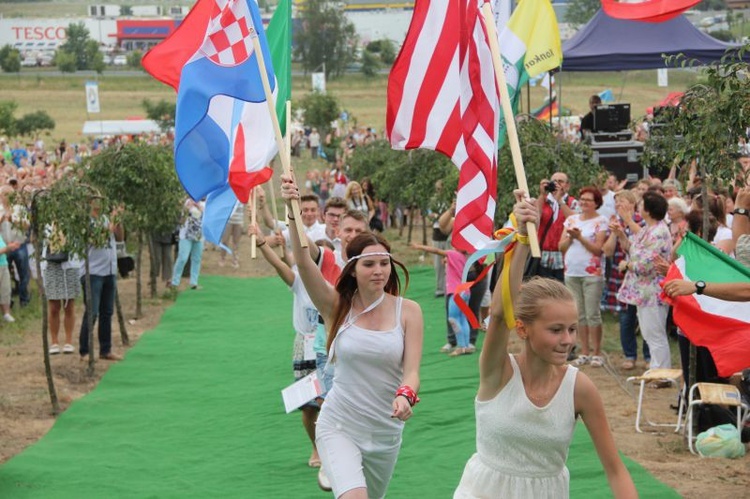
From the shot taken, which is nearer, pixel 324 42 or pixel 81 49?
pixel 324 42

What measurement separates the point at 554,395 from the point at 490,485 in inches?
17.4

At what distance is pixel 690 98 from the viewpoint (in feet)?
30.2

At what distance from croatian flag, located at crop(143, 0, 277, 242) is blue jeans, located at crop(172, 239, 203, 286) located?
468 inches

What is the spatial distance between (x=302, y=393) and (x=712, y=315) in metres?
3.05

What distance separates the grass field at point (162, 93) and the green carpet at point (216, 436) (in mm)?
47489

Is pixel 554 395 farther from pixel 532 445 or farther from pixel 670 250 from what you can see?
pixel 670 250

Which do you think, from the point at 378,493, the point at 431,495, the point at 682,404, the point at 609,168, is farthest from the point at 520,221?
the point at 609,168

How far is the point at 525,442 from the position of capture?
5.02 meters

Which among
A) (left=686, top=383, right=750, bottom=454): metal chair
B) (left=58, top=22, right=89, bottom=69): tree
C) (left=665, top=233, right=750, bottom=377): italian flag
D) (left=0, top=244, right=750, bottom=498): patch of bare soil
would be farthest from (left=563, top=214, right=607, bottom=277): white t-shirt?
(left=58, top=22, right=89, bottom=69): tree

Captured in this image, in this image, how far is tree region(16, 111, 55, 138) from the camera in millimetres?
60344

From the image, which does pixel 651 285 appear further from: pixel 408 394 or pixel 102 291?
pixel 102 291

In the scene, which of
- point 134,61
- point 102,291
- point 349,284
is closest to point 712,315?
point 349,284

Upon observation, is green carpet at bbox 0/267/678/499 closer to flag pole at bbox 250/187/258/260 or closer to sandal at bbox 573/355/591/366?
sandal at bbox 573/355/591/366

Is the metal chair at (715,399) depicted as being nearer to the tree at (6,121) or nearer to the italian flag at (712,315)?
the italian flag at (712,315)
